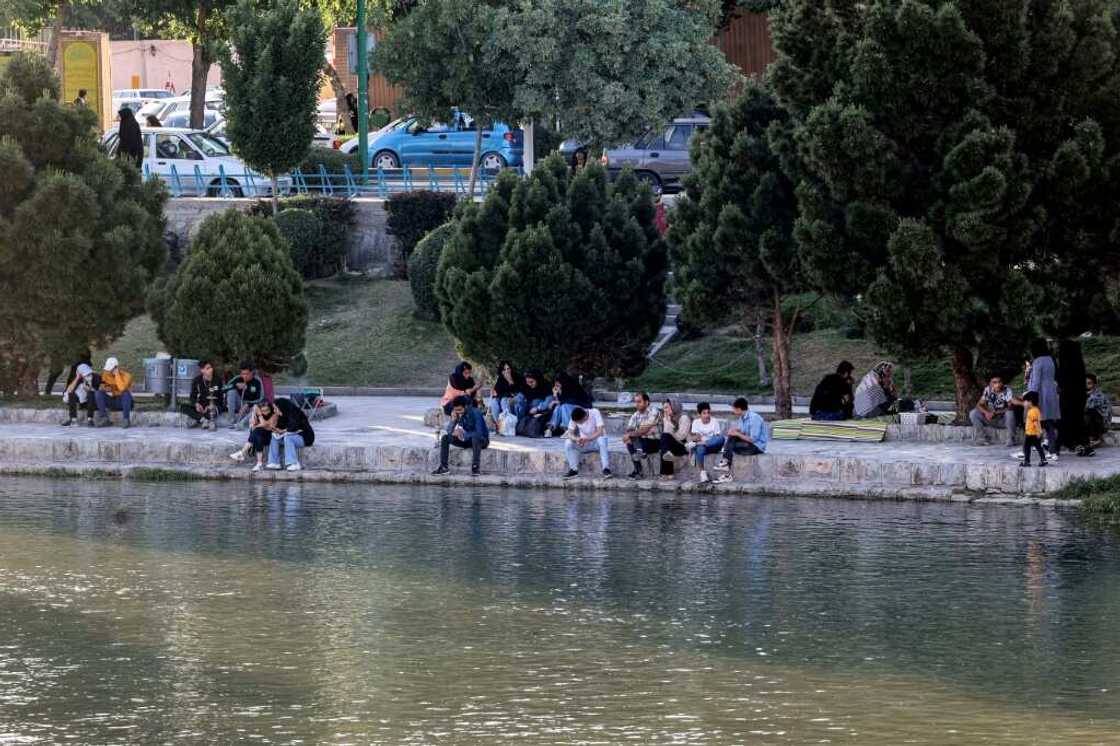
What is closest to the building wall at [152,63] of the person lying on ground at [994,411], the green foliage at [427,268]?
the green foliage at [427,268]

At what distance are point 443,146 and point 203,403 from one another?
2049 centimetres

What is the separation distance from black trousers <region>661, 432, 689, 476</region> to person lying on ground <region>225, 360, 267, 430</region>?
5290mm

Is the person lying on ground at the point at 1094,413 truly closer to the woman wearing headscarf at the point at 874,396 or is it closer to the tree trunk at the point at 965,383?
the tree trunk at the point at 965,383

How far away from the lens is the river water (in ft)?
37.5

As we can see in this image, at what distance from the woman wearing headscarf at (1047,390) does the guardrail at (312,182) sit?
767 inches

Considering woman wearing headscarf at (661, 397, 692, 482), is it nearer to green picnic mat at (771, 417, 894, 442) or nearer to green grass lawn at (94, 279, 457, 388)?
green picnic mat at (771, 417, 894, 442)

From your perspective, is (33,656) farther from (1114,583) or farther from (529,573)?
(1114,583)

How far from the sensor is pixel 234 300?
2488cm

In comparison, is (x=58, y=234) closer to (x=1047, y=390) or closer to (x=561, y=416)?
(x=561, y=416)

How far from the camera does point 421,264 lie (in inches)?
1316

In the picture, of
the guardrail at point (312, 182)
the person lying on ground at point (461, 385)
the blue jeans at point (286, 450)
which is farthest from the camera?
the guardrail at point (312, 182)

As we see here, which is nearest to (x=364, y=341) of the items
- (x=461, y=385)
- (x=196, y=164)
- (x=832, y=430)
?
(x=196, y=164)

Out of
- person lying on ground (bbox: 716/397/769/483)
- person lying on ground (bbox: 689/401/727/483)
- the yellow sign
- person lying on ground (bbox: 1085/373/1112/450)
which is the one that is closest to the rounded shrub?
the yellow sign

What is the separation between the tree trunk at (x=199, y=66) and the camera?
158 feet
